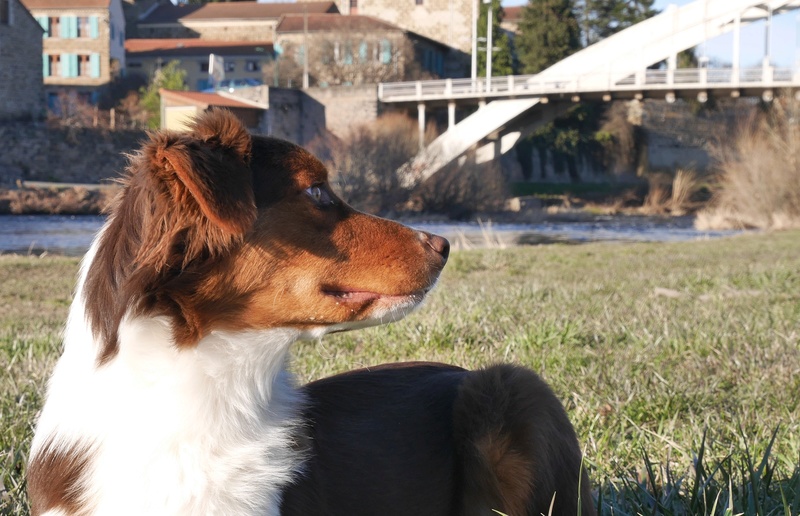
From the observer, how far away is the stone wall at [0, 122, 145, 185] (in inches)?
1571

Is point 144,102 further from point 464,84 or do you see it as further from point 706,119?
point 706,119

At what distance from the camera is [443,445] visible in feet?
9.20

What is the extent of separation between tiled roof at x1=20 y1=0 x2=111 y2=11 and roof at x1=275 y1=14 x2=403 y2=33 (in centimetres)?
1190

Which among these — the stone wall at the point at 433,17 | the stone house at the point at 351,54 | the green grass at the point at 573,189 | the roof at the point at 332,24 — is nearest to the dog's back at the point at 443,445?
the green grass at the point at 573,189

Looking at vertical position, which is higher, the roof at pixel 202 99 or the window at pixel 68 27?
the window at pixel 68 27

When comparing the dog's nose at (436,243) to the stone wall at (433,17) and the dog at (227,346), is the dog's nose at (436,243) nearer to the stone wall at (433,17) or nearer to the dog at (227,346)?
the dog at (227,346)

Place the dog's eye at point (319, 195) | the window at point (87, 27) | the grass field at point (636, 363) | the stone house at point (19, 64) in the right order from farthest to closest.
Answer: the window at point (87, 27) < the stone house at point (19, 64) < the grass field at point (636, 363) < the dog's eye at point (319, 195)

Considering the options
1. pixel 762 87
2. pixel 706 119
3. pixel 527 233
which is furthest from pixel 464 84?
pixel 527 233

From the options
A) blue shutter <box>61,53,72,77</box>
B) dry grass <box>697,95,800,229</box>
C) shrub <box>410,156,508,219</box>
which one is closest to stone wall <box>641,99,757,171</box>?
shrub <box>410,156,508,219</box>

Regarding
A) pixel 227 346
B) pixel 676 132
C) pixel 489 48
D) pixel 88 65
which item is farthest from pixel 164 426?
pixel 88 65

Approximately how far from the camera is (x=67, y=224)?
25.5 m

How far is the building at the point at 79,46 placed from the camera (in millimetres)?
57156

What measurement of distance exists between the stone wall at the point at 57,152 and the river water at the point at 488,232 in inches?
502

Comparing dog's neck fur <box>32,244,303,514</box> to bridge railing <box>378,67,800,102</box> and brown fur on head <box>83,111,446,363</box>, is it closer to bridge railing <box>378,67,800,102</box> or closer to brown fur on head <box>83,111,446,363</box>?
brown fur on head <box>83,111,446,363</box>
